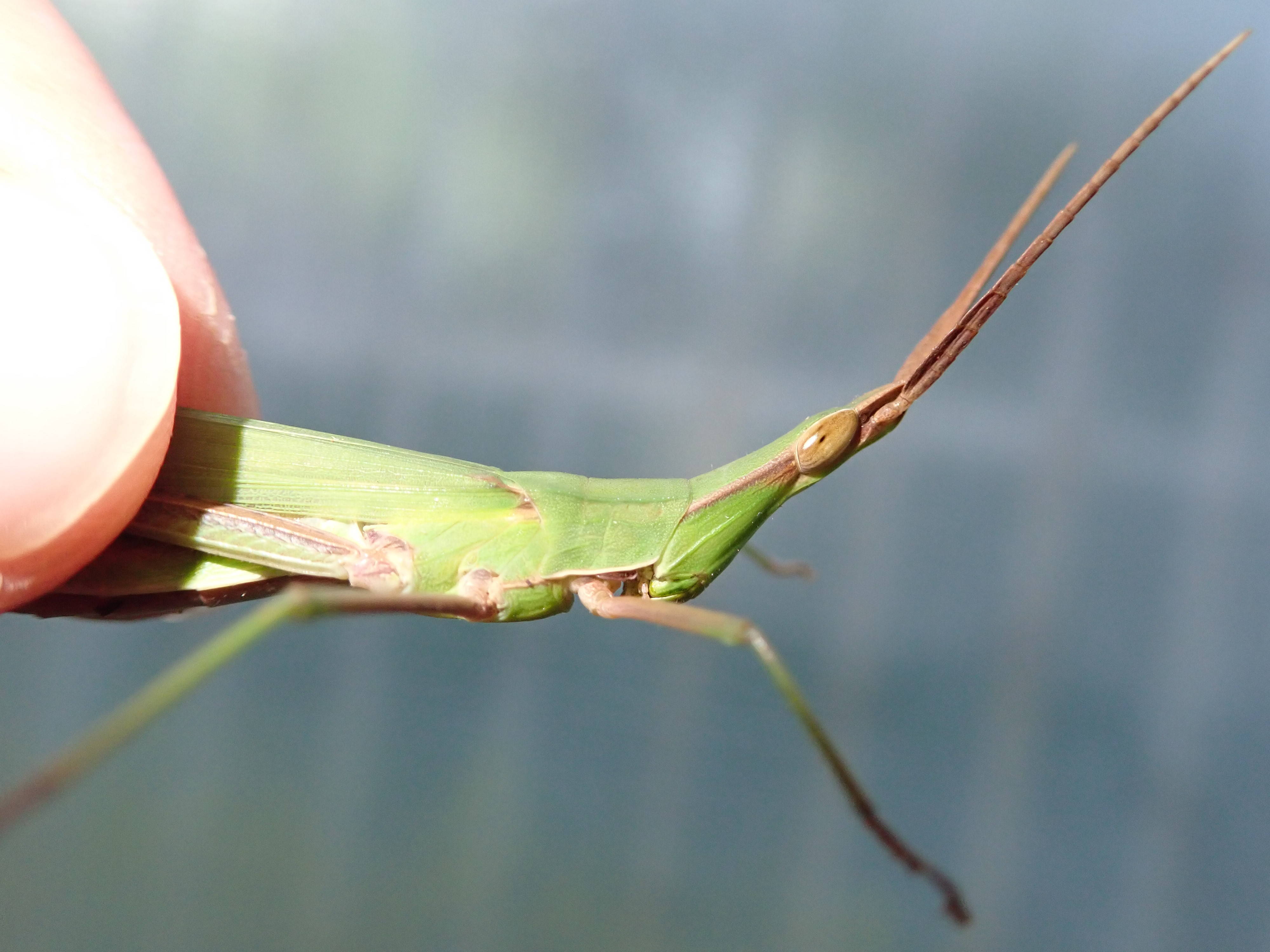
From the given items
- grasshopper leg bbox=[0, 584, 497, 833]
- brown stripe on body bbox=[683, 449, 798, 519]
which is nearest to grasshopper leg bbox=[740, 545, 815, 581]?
brown stripe on body bbox=[683, 449, 798, 519]

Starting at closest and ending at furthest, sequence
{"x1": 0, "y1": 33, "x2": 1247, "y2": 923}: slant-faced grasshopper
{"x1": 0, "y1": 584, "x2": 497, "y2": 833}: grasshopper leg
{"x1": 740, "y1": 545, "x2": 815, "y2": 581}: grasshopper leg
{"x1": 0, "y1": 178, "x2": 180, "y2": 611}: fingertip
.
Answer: {"x1": 0, "y1": 584, "x2": 497, "y2": 833}: grasshopper leg, {"x1": 0, "y1": 178, "x2": 180, "y2": 611}: fingertip, {"x1": 0, "y1": 33, "x2": 1247, "y2": 923}: slant-faced grasshopper, {"x1": 740, "y1": 545, "x2": 815, "y2": 581}: grasshopper leg

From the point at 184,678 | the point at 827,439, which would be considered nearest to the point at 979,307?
the point at 827,439

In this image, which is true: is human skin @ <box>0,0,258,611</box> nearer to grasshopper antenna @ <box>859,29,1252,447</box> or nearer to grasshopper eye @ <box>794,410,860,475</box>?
grasshopper eye @ <box>794,410,860,475</box>

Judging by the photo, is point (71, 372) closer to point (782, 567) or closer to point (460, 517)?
point (460, 517)

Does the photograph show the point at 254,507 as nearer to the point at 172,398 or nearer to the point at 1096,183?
the point at 172,398

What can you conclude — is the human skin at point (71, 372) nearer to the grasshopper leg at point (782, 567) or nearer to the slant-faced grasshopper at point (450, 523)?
the slant-faced grasshopper at point (450, 523)

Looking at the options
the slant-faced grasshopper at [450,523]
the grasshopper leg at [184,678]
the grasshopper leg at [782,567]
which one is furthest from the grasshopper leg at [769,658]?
the grasshopper leg at [782,567]

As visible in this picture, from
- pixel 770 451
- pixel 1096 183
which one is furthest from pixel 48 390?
pixel 1096 183
